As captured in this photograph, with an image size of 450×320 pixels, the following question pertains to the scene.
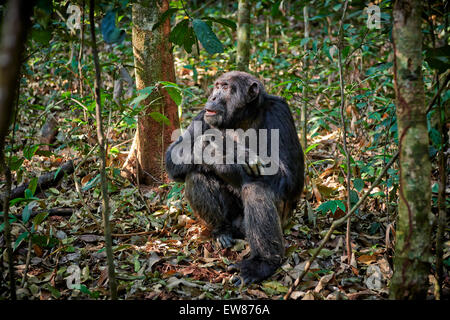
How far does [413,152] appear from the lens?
2.30 metres

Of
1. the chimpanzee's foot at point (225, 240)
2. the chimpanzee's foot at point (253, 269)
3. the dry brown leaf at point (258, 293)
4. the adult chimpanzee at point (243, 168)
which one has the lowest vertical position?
the dry brown leaf at point (258, 293)

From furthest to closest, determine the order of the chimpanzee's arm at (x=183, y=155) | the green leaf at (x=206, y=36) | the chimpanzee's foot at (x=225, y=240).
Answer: the chimpanzee's arm at (x=183, y=155) → the chimpanzee's foot at (x=225, y=240) → the green leaf at (x=206, y=36)

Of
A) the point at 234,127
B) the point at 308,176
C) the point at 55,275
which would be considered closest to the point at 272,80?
the point at 308,176

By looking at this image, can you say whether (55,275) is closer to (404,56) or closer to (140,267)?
(140,267)

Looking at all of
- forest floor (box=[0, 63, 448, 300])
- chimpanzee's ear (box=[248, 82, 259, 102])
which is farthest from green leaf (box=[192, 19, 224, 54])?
forest floor (box=[0, 63, 448, 300])

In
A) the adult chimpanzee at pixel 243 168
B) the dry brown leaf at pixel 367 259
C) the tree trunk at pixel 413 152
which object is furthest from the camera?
the adult chimpanzee at pixel 243 168

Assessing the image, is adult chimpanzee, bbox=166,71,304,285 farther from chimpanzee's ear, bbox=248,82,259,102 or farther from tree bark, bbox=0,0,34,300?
tree bark, bbox=0,0,34,300

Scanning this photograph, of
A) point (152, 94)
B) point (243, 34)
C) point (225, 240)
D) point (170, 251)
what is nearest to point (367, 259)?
point (225, 240)

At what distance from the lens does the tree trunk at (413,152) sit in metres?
2.28

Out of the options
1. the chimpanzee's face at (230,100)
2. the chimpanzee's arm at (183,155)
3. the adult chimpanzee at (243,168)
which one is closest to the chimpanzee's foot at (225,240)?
the adult chimpanzee at (243,168)

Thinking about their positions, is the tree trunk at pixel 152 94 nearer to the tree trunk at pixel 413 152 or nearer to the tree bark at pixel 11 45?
the tree trunk at pixel 413 152

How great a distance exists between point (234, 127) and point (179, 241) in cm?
154

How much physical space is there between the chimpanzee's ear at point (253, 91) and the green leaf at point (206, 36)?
1.46m

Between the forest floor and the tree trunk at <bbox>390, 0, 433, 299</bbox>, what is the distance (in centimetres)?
97
